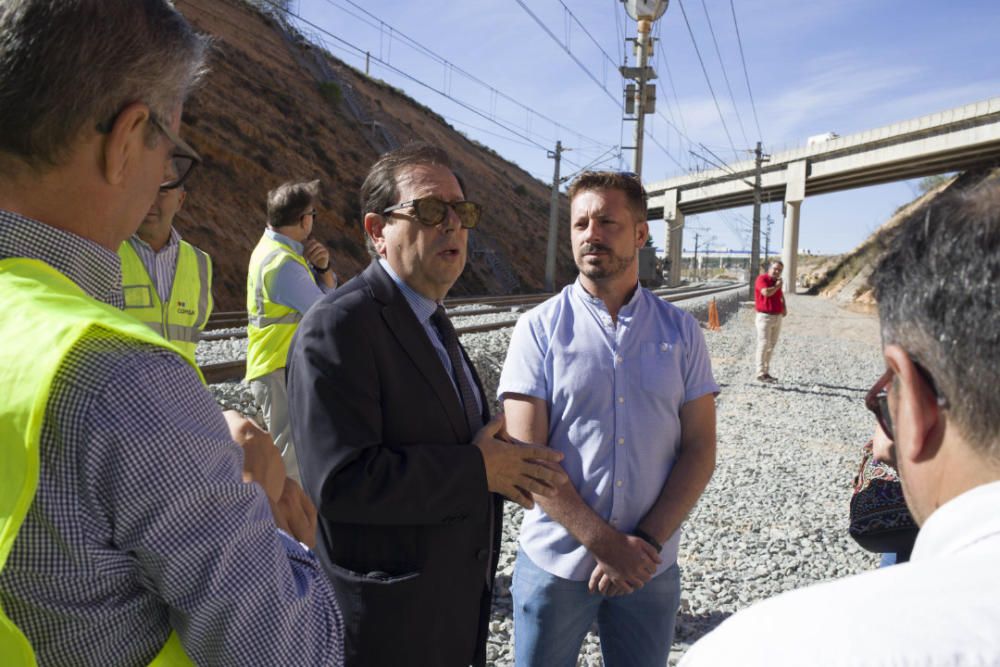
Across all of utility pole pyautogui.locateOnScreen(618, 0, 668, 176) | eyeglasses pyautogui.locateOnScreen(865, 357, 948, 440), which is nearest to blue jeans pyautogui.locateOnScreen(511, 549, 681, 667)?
eyeglasses pyautogui.locateOnScreen(865, 357, 948, 440)

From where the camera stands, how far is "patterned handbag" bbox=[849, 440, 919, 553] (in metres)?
2.77

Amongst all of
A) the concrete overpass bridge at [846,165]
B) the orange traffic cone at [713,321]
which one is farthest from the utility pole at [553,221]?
the orange traffic cone at [713,321]

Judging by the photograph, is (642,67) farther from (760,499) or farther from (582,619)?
(582,619)

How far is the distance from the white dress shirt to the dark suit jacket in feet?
4.79

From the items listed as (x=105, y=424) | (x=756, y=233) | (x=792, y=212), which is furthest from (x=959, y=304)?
(x=792, y=212)

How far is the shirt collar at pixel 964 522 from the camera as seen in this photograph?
862 mm

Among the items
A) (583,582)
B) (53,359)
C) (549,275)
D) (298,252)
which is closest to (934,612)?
(53,359)

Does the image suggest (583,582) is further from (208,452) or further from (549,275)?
(549,275)

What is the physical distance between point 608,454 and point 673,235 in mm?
73713

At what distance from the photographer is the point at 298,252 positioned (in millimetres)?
5211

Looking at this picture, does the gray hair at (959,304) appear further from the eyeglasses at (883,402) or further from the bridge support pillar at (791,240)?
the bridge support pillar at (791,240)

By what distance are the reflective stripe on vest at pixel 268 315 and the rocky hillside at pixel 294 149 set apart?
16728 millimetres

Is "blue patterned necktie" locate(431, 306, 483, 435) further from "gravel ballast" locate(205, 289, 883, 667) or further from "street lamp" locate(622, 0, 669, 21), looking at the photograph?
"street lamp" locate(622, 0, 669, 21)

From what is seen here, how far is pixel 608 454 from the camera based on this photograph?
9.80 feet
